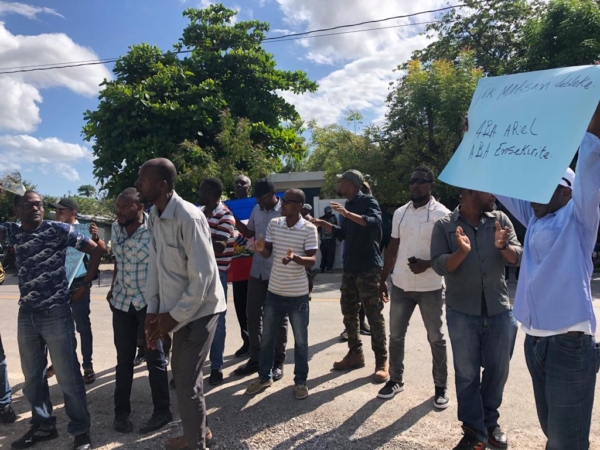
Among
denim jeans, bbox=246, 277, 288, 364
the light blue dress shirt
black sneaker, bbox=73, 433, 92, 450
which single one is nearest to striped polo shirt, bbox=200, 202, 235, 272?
→ denim jeans, bbox=246, 277, 288, 364

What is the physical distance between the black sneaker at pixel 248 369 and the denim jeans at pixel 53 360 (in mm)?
1601

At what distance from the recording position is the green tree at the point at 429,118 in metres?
12.8

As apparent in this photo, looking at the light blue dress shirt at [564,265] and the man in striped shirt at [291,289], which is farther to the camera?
the man in striped shirt at [291,289]

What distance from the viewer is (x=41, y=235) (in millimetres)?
3320

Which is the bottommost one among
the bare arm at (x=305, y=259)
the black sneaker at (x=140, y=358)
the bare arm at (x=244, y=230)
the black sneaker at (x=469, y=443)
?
the black sneaker at (x=469, y=443)

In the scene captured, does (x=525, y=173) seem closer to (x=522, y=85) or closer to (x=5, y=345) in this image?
(x=522, y=85)

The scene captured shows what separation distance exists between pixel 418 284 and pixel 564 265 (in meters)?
1.71

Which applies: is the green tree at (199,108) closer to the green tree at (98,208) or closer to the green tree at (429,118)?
the green tree at (429,118)

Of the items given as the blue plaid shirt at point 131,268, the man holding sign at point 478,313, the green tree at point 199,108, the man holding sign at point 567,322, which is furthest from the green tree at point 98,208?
the man holding sign at point 567,322

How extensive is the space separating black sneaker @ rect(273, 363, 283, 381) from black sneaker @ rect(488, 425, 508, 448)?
2.01 m

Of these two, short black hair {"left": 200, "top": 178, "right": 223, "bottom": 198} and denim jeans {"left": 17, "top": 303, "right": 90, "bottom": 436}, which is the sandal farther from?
short black hair {"left": 200, "top": 178, "right": 223, "bottom": 198}

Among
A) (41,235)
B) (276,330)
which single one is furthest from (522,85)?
(41,235)

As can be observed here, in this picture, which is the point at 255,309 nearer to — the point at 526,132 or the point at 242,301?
the point at 242,301

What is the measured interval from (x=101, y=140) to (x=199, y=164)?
3.67 m
